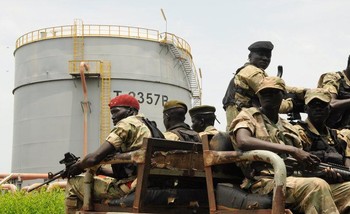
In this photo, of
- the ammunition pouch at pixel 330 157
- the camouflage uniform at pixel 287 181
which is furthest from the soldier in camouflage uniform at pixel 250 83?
the camouflage uniform at pixel 287 181

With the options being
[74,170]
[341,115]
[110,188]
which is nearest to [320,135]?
[341,115]

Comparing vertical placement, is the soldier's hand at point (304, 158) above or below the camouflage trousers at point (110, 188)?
above

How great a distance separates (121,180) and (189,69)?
85.9 feet

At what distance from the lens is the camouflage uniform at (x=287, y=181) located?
438 cm

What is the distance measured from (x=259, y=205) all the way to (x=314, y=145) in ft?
4.92

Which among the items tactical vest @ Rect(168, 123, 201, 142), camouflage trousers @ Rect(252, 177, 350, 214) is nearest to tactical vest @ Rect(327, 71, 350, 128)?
tactical vest @ Rect(168, 123, 201, 142)

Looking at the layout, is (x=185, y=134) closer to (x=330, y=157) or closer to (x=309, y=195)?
(x=330, y=157)

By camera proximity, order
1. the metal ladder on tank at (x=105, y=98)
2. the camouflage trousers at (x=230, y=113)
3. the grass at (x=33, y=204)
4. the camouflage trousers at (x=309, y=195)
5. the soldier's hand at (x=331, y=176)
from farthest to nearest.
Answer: the metal ladder on tank at (x=105, y=98) → the grass at (x=33, y=204) → the camouflage trousers at (x=230, y=113) → the soldier's hand at (x=331, y=176) → the camouflage trousers at (x=309, y=195)

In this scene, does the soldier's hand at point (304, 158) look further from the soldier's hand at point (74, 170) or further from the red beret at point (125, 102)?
the red beret at point (125, 102)

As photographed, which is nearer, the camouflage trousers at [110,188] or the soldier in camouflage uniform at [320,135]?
the soldier in camouflage uniform at [320,135]

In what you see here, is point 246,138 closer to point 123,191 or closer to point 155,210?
point 155,210

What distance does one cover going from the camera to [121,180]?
5984 millimetres

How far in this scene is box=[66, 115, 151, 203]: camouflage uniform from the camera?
232 inches

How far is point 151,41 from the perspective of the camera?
30.1m
